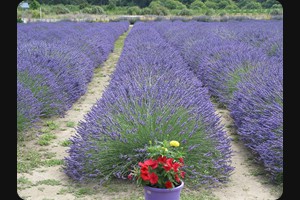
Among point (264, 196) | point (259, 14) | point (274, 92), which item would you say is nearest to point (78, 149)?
point (264, 196)

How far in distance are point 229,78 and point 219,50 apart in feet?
5.06

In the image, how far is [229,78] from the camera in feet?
18.4

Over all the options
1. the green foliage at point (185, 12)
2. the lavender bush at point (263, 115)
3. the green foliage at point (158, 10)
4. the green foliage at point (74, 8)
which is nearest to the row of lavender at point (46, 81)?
the lavender bush at point (263, 115)

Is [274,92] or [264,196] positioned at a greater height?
[274,92]

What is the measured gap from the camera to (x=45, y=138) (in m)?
4.29

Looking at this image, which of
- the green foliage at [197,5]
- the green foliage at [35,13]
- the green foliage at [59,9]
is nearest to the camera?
the green foliage at [35,13]

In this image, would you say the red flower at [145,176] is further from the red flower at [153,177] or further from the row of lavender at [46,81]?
the row of lavender at [46,81]

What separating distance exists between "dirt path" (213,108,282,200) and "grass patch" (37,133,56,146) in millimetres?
1890

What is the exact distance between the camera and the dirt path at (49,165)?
9.72 ft

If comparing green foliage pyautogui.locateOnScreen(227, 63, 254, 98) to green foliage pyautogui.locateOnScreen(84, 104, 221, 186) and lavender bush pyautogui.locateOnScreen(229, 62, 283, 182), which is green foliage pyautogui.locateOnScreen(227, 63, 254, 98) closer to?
lavender bush pyautogui.locateOnScreen(229, 62, 283, 182)

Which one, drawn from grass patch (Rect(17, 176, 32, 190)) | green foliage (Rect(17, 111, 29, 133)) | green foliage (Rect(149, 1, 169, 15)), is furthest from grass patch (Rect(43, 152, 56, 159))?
green foliage (Rect(149, 1, 169, 15))

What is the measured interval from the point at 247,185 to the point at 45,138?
2.18 meters

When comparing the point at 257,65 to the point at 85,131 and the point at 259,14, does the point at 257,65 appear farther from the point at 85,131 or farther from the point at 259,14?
the point at 259,14

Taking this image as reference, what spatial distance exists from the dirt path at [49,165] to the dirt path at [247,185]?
34.7 inches
